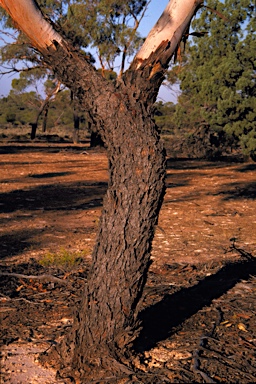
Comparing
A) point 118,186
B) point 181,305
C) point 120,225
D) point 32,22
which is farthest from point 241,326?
point 32,22

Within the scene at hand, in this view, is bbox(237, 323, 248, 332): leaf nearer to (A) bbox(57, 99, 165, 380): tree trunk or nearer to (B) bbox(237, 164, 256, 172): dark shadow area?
(A) bbox(57, 99, 165, 380): tree trunk

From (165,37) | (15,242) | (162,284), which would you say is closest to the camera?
(165,37)

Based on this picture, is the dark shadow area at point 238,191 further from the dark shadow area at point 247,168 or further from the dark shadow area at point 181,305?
the dark shadow area at point 181,305

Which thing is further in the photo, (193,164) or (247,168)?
(193,164)

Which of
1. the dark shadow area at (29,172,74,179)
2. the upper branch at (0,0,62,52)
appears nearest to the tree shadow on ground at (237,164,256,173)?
the dark shadow area at (29,172,74,179)

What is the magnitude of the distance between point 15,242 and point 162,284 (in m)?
2.34

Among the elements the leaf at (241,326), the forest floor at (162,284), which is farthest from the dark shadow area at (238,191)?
the leaf at (241,326)

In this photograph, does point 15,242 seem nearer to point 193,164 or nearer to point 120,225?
point 120,225

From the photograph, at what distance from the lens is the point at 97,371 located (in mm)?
3104

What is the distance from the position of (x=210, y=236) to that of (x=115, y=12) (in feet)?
62.5

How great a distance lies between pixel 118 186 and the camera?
3.18 meters

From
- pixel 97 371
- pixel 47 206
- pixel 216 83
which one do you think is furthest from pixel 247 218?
pixel 216 83

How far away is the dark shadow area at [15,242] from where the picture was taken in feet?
20.0

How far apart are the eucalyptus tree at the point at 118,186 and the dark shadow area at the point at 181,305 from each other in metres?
0.35
